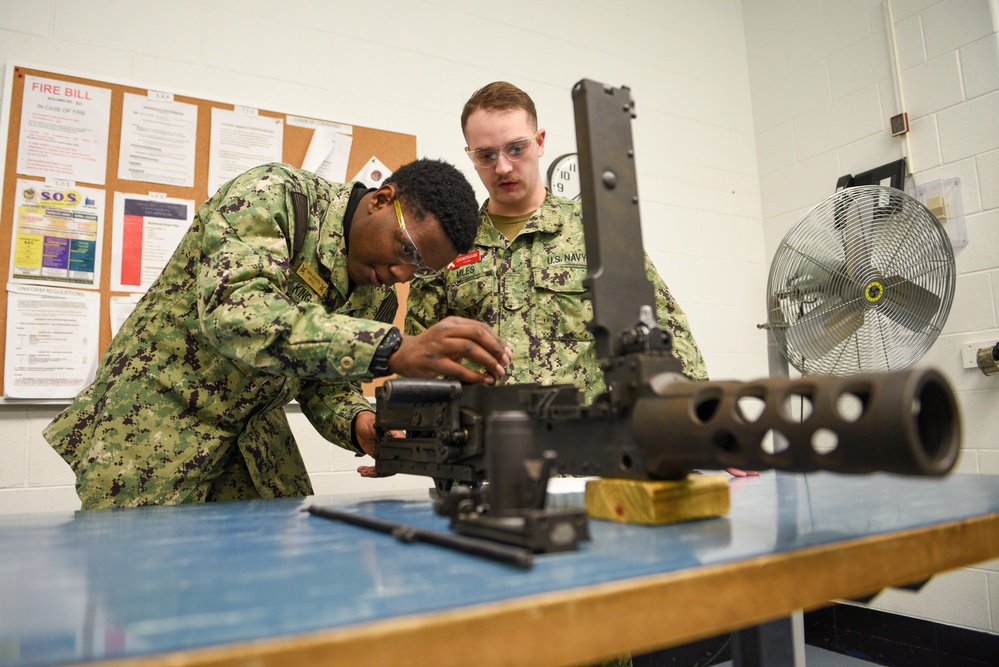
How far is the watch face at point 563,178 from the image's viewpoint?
304 centimetres

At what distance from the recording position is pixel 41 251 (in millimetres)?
2049

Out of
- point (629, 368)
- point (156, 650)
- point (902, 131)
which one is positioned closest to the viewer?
point (156, 650)

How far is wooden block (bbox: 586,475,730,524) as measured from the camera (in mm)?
810

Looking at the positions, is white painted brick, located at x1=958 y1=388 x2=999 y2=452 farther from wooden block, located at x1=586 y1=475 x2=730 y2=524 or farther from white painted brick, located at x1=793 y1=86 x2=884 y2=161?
wooden block, located at x1=586 y1=475 x2=730 y2=524

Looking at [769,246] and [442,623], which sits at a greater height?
[769,246]

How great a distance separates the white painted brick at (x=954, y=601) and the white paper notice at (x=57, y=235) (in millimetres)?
3011

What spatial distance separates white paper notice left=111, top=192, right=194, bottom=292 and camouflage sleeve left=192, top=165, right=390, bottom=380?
106 centimetres

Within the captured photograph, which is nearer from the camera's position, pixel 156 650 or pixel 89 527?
pixel 156 650

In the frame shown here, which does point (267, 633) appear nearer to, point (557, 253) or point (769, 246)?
point (557, 253)

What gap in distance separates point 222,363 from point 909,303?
209 cm

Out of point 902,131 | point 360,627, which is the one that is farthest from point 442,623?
point 902,131

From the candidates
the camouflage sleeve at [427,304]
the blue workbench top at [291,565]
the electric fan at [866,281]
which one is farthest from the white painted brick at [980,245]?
the camouflage sleeve at [427,304]

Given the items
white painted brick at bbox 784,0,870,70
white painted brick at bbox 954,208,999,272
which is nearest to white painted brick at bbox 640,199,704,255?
white painted brick at bbox 784,0,870,70

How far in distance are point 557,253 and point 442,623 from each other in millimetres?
1571
